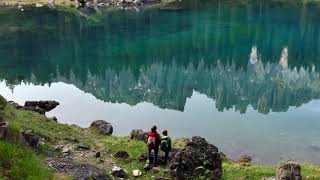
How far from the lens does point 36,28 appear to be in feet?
516

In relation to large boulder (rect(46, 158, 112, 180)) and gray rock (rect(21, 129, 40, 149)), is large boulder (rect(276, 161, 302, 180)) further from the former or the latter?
gray rock (rect(21, 129, 40, 149))

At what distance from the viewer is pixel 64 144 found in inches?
1702

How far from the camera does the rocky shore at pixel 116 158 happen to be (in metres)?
34.3

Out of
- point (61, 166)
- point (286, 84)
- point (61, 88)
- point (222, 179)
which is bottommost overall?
point (286, 84)

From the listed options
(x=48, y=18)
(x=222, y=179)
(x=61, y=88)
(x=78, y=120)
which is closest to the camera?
(x=222, y=179)

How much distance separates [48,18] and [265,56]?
73.0 meters

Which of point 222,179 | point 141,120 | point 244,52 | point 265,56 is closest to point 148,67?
point 244,52

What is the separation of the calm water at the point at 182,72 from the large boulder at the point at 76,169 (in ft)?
81.5

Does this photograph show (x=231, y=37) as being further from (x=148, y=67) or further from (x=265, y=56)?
(x=148, y=67)

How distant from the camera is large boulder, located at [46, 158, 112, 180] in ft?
109

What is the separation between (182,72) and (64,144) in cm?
9045

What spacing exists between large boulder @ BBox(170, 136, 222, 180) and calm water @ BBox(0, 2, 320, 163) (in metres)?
18.6

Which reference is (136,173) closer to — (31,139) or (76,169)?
(76,169)

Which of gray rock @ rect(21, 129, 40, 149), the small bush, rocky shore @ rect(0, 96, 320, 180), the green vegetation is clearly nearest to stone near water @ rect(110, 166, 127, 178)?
rocky shore @ rect(0, 96, 320, 180)
